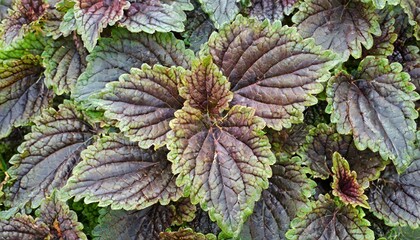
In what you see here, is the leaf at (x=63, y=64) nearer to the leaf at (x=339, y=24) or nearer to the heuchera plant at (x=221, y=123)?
the heuchera plant at (x=221, y=123)

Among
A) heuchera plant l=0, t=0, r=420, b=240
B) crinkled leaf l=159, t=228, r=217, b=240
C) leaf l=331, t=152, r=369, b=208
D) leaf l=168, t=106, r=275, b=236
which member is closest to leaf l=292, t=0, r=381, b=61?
heuchera plant l=0, t=0, r=420, b=240

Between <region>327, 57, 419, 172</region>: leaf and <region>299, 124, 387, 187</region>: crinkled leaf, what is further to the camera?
<region>299, 124, 387, 187</region>: crinkled leaf

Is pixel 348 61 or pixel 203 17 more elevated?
pixel 203 17

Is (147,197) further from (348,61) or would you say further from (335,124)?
(348,61)

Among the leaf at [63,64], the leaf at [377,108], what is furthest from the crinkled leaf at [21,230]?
the leaf at [377,108]

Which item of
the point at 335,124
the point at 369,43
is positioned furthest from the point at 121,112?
the point at 369,43

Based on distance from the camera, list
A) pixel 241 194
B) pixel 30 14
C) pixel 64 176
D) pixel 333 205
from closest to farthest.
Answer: pixel 241 194
pixel 333 205
pixel 64 176
pixel 30 14

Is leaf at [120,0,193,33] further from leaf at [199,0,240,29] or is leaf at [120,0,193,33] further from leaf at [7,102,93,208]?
leaf at [7,102,93,208]

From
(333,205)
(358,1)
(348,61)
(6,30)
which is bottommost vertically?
(333,205)

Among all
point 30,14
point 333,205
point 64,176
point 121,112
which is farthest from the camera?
point 30,14
